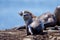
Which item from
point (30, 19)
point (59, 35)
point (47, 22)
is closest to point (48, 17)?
point (47, 22)

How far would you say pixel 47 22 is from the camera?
1459 cm

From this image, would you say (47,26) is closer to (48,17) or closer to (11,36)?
(48,17)

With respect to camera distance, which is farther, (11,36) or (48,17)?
(48,17)

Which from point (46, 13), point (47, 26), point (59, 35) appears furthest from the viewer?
point (46, 13)

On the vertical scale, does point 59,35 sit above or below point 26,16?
below

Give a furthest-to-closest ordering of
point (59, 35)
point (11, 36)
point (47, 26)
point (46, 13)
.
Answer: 1. point (46, 13)
2. point (47, 26)
3. point (11, 36)
4. point (59, 35)

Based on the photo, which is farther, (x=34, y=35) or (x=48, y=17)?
(x=48, y=17)

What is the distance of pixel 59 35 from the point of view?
36.3ft

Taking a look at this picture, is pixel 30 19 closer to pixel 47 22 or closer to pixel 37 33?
pixel 37 33

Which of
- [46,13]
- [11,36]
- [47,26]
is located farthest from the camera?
[46,13]

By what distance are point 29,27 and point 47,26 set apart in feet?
8.28

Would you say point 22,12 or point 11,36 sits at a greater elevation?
point 22,12

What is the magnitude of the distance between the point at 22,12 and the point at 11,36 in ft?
4.14

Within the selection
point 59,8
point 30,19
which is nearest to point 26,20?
point 30,19
